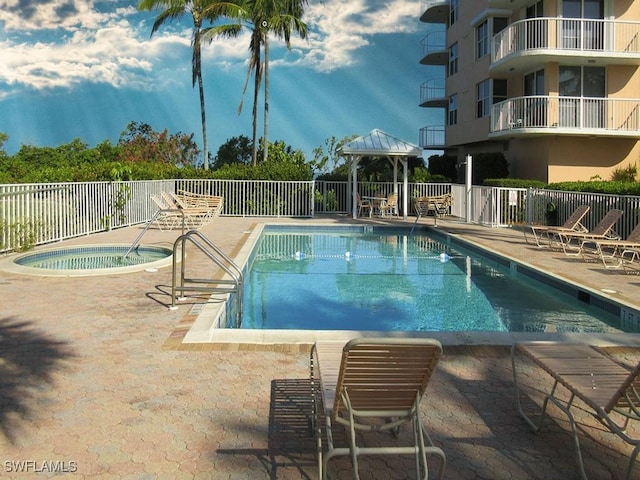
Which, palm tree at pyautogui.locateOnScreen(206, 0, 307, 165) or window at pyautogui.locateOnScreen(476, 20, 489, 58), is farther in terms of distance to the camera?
palm tree at pyautogui.locateOnScreen(206, 0, 307, 165)

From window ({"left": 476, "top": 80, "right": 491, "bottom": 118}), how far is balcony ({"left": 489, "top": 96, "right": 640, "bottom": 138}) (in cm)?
447

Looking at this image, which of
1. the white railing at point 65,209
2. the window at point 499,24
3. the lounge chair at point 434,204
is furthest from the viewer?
the window at point 499,24

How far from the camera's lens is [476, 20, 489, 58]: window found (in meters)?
25.8

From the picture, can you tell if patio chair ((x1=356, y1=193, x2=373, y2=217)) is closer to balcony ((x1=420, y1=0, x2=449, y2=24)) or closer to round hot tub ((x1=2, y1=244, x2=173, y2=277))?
round hot tub ((x1=2, y1=244, x2=173, y2=277))

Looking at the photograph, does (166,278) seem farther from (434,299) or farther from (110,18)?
(110,18)

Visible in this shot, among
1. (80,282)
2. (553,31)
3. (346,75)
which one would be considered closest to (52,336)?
(80,282)

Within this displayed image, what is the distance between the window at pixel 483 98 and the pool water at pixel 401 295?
13.0m

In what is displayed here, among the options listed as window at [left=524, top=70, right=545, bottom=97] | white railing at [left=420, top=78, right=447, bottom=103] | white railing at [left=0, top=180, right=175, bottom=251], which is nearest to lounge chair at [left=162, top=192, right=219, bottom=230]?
white railing at [left=0, top=180, right=175, bottom=251]

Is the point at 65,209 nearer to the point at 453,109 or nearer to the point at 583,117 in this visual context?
the point at 583,117

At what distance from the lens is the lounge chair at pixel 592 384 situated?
10.5 feet

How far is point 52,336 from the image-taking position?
5879 mm

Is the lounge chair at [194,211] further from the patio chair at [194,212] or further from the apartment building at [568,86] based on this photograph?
the apartment building at [568,86]

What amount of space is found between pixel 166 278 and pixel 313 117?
75.7m

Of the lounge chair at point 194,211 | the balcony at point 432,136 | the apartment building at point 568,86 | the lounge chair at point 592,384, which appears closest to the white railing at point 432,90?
the balcony at point 432,136
